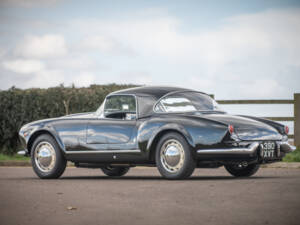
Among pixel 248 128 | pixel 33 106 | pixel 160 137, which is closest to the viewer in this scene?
pixel 248 128

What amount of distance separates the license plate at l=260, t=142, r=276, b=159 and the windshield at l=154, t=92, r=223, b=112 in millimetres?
1384

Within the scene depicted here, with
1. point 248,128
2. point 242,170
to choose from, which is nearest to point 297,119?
point 242,170

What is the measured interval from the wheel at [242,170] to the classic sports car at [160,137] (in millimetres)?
18

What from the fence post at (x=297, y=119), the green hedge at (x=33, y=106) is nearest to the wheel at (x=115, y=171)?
the green hedge at (x=33, y=106)

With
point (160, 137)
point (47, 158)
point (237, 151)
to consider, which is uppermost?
point (160, 137)

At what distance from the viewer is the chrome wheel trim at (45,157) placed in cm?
1129

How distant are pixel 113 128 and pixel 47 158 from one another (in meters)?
1.58

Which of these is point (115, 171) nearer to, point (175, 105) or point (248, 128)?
point (175, 105)

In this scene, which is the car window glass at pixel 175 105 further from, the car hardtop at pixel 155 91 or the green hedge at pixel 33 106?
the green hedge at pixel 33 106

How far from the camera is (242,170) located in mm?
10992

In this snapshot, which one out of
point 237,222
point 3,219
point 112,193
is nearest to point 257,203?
point 237,222

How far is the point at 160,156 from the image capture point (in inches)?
389

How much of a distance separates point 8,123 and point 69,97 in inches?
87.2

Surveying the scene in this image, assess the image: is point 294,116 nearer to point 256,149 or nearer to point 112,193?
point 256,149
